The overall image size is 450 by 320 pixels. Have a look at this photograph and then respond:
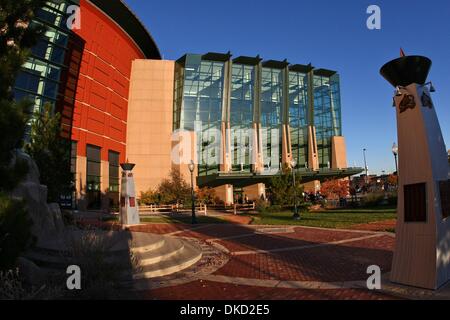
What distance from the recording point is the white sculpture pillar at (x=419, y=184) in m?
6.23

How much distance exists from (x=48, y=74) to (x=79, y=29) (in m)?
6.80

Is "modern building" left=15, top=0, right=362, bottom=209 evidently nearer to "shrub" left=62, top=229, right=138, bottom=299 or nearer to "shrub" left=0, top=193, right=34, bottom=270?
"shrub" left=62, top=229, right=138, bottom=299

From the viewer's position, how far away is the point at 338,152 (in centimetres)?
6150

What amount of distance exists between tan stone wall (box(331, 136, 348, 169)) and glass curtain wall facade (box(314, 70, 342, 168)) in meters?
0.85

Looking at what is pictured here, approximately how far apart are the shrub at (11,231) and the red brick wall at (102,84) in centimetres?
3604

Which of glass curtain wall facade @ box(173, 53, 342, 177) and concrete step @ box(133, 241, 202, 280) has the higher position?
glass curtain wall facade @ box(173, 53, 342, 177)

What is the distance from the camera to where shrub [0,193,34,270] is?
17.2ft

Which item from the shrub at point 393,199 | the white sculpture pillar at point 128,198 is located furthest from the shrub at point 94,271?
the shrub at point 393,199

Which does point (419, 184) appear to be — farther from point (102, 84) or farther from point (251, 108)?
point (251, 108)

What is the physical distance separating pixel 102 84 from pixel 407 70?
1629 inches

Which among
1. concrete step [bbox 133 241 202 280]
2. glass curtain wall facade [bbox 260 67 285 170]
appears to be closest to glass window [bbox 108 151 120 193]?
glass curtain wall facade [bbox 260 67 285 170]

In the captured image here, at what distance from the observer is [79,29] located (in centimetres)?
3922

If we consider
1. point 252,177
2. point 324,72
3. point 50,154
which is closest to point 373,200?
point 252,177

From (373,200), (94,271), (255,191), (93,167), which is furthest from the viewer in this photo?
(255,191)
